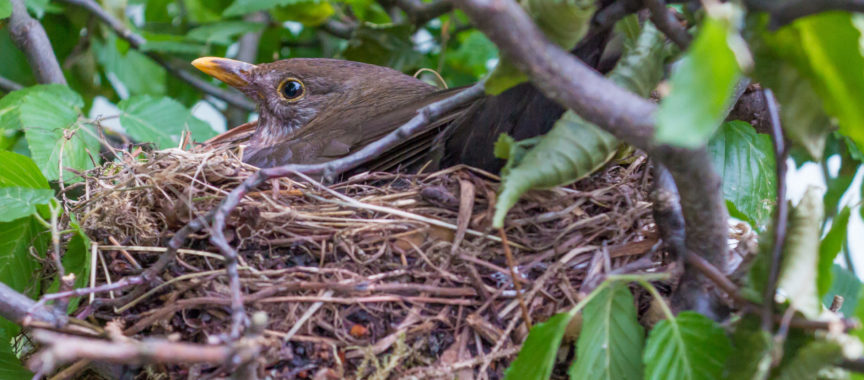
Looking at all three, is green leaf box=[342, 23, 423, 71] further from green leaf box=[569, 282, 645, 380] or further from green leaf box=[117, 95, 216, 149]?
green leaf box=[569, 282, 645, 380]

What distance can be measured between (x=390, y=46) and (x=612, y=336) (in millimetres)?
2202

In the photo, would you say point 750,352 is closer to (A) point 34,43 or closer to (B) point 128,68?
(A) point 34,43

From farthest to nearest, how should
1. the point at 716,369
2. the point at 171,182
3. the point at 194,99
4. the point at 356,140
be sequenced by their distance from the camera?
the point at 194,99 < the point at 356,140 < the point at 171,182 < the point at 716,369

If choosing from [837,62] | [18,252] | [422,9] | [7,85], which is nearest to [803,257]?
[837,62]

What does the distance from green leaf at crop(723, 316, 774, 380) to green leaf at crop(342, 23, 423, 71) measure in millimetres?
2263

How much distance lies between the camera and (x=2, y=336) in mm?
1948

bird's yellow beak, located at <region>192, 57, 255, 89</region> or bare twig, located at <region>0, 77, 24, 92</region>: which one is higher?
bird's yellow beak, located at <region>192, 57, 255, 89</region>

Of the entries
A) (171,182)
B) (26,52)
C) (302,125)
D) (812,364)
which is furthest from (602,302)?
(26,52)

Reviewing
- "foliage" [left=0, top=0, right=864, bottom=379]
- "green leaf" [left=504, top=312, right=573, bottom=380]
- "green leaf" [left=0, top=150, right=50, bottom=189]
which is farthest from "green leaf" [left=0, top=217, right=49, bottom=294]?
"green leaf" [left=504, top=312, right=573, bottom=380]

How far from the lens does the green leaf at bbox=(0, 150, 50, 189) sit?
1845mm

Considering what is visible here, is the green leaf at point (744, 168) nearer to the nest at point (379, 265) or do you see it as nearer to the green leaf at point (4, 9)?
the nest at point (379, 265)

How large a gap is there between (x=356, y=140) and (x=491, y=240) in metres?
0.80

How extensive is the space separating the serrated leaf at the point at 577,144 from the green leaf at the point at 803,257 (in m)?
0.35

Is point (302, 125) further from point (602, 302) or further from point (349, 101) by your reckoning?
point (602, 302)
